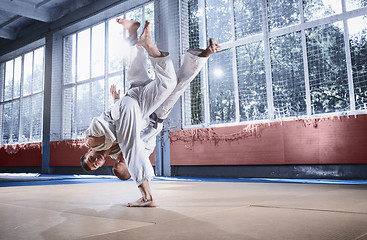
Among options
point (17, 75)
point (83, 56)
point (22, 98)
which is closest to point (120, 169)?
point (83, 56)

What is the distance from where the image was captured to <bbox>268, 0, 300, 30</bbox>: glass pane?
5.32 metres

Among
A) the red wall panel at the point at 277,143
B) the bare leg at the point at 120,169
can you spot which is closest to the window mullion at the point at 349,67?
the red wall panel at the point at 277,143

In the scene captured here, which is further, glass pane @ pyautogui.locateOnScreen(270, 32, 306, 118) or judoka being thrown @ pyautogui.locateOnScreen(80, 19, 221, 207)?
Answer: glass pane @ pyautogui.locateOnScreen(270, 32, 306, 118)

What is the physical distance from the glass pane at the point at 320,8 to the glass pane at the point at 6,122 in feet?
31.8

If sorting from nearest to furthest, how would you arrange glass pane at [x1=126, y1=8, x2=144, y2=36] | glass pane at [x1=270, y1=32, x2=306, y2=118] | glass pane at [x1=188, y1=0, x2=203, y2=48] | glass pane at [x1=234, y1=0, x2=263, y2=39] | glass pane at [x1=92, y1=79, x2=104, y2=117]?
glass pane at [x1=270, y1=32, x2=306, y2=118] < glass pane at [x1=234, y1=0, x2=263, y2=39] < glass pane at [x1=188, y1=0, x2=203, y2=48] < glass pane at [x1=126, y1=8, x2=144, y2=36] < glass pane at [x1=92, y1=79, x2=104, y2=117]

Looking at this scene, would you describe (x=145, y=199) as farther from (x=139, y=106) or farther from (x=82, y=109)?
(x=82, y=109)

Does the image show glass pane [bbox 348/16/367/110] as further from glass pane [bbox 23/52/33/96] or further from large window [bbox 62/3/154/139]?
glass pane [bbox 23/52/33/96]

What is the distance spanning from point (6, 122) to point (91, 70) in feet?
14.3

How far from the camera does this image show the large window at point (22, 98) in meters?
9.77

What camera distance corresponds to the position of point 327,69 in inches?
192

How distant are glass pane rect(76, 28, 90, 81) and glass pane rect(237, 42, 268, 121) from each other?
15.3ft

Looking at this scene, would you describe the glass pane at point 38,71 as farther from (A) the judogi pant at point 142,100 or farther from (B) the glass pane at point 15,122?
(A) the judogi pant at point 142,100

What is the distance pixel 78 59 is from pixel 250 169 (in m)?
6.11

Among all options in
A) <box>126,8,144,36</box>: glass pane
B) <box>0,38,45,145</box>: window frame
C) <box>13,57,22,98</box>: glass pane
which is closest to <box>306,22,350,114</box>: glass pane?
<box>126,8,144,36</box>: glass pane
